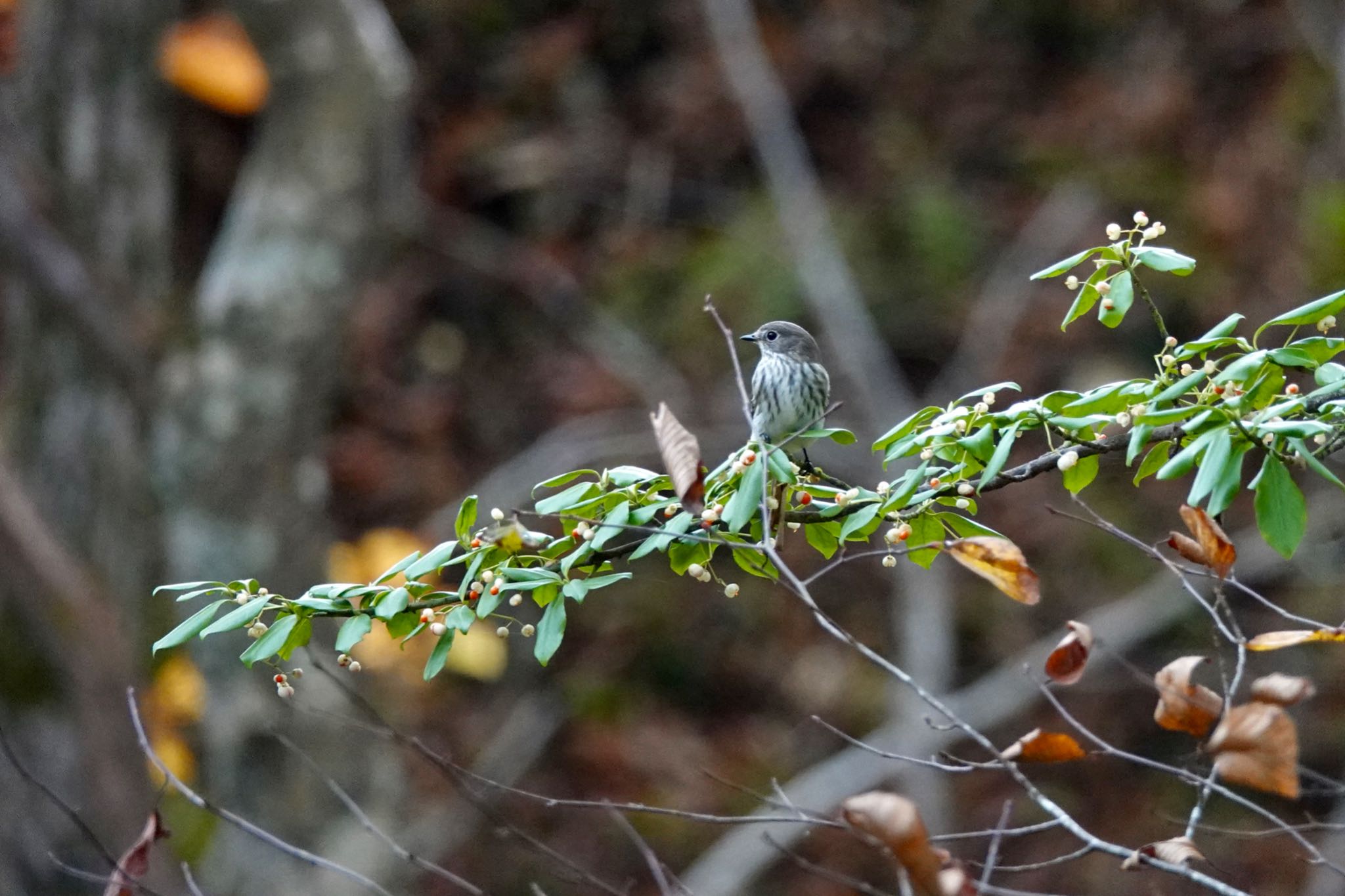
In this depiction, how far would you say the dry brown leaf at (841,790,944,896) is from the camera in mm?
1650

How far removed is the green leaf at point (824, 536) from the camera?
2.51 metres

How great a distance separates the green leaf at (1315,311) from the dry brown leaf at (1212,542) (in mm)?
302

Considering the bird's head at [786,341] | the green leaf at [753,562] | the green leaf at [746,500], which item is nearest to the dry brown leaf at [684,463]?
the green leaf at [746,500]

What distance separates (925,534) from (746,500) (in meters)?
0.42

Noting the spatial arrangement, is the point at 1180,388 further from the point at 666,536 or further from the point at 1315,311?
the point at 666,536

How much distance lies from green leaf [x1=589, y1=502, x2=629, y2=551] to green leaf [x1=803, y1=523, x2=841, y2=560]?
37 cm

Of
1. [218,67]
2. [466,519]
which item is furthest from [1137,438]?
[218,67]

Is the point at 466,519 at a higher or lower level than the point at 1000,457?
higher

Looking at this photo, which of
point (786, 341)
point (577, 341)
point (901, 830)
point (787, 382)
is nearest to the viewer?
point (901, 830)

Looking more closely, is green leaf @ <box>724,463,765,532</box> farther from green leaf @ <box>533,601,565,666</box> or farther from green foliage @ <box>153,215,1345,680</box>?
green leaf @ <box>533,601,565,666</box>

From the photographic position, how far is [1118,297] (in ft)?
7.12

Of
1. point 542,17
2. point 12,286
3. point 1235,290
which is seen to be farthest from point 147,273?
point 1235,290

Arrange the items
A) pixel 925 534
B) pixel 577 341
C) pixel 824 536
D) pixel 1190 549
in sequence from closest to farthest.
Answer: pixel 1190 549, pixel 925 534, pixel 824 536, pixel 577 341

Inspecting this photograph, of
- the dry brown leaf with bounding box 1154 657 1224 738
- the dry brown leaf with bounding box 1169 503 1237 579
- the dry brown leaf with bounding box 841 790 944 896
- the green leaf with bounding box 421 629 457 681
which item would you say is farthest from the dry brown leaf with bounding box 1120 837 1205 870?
the green leaf with bounding box 421 629 457 681
